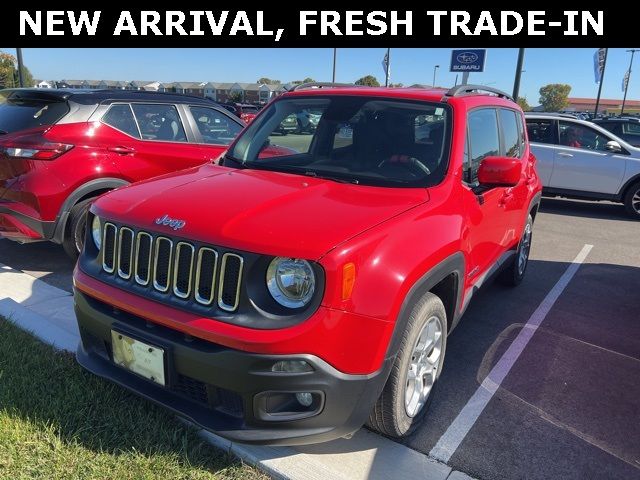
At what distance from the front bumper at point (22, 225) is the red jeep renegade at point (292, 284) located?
2.20m

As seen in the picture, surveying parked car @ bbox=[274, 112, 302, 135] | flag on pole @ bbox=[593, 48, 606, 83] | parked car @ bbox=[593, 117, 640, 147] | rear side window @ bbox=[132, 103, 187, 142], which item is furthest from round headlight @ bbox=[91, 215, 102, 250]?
flag on pole @ bbox=[593, 48, 606, 83]

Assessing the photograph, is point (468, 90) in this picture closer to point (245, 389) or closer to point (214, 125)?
point (245, 389)

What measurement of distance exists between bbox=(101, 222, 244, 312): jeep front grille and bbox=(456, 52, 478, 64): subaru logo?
14128 mm

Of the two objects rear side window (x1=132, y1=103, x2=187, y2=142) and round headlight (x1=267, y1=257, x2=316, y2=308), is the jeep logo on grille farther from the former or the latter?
rear side window (x1=132, y1=103, x2=187, y2=142)

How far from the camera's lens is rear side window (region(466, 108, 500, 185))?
11.6ft

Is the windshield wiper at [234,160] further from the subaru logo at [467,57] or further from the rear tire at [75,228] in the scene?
the subaru logo at [467,57]

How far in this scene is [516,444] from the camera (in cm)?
288

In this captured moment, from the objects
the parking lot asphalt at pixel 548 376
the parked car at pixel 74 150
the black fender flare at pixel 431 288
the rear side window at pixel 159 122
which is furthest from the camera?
the rear side window at pixel 159 122

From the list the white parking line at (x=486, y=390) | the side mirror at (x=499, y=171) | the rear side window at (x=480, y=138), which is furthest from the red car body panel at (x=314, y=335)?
the rear side window at (x=480, y=138)

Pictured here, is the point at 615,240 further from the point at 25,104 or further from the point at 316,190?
the point at 25,104

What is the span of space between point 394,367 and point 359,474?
54 cm

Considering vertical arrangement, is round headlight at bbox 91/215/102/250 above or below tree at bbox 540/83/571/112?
above

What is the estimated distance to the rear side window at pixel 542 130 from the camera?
9702 mm

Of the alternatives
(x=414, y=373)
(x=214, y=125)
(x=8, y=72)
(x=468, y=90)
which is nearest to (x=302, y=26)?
(x=214, y=125)
